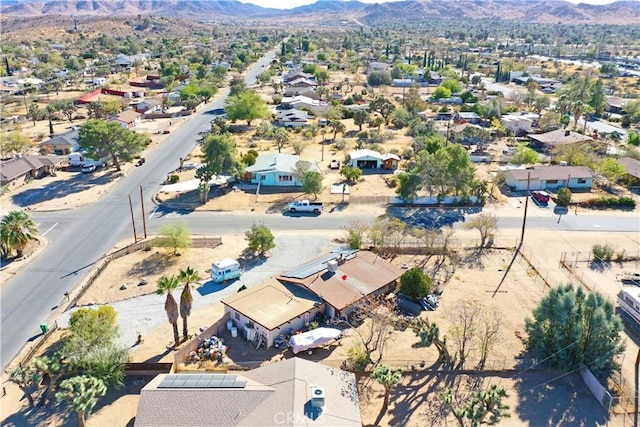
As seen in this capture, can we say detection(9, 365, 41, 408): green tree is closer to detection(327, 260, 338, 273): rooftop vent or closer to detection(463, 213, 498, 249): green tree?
detection(327, 260, 338, 273): rooftop vent

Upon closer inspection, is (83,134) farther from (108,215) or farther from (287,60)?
(287,60)

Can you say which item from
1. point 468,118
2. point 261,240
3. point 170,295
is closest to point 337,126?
point 468,118

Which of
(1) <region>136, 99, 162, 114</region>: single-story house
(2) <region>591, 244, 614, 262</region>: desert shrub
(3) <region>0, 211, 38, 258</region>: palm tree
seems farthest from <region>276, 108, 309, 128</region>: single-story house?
(2) <region>591, 244, 614, 262</region>: desert shrub

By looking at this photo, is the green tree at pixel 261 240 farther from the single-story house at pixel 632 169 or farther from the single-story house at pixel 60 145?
the single-story house at pixel 632 169

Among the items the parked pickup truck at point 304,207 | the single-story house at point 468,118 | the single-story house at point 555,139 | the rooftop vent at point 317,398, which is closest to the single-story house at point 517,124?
the single-story house at point 468,118

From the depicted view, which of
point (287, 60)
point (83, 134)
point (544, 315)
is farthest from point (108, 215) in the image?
point (287, 60)

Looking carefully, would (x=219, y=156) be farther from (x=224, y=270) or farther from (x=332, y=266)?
(x=332, y=266)
